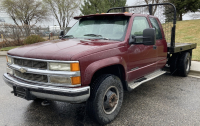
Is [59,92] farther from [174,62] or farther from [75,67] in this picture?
[174,62]

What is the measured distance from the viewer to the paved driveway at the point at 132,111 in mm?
3191

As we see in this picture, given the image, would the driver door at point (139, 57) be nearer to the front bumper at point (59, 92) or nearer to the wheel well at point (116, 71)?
the wheel well at point (116, 71)

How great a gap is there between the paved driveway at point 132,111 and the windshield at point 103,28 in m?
1.52

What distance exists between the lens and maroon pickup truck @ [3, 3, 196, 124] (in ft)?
8.53

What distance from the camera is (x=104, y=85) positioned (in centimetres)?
293

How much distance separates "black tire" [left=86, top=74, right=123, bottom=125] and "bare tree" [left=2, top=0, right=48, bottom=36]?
30.5 m

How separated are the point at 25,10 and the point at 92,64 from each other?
32.9 m

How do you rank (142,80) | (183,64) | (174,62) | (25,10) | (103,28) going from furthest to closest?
(25,10), (174,62), (183,64), (142,80), (103,28)

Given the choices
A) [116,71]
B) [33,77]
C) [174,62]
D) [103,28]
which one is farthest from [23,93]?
[174,62]

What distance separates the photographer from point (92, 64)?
2.73 m

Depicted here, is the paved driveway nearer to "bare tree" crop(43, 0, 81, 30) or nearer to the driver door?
the driver door

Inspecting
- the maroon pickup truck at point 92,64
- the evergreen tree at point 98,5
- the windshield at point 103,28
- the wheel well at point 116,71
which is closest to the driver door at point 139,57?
the maroon pickup truck at point 92,64

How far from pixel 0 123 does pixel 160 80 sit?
4.63 m

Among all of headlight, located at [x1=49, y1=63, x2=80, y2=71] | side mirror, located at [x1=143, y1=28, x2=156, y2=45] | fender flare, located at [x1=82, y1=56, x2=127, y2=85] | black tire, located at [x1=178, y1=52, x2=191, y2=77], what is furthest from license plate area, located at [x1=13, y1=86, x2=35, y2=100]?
black tire, located at [x1=178, y1=52, x2=191, y2=77]
